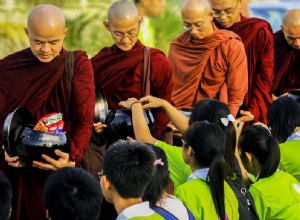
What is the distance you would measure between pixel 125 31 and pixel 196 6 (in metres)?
0.91

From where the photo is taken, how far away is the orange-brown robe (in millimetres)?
9195

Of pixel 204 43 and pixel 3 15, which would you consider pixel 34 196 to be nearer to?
pixel 204 43

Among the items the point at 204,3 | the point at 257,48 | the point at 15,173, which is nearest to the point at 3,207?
the point at 15,173

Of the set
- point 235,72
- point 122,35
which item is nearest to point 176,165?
point 122,35

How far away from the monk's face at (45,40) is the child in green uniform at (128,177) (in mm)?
1764

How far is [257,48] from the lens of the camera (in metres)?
9.77

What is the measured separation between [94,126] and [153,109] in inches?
19.9

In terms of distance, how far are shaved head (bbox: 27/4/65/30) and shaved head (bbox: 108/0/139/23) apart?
32.6 inches

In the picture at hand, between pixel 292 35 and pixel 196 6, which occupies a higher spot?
pixel 196 6

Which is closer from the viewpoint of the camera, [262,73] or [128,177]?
[128,177]

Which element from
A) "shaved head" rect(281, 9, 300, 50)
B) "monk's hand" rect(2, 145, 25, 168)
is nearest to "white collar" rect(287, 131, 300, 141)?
"shaved head" rect(281, 9, 300, 50)

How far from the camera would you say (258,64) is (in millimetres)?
9766

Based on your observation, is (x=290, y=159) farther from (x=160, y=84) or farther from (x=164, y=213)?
(x=164, y=213)

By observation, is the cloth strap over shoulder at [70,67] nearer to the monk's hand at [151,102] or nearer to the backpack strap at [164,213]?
the monk's hand at [151,102]
